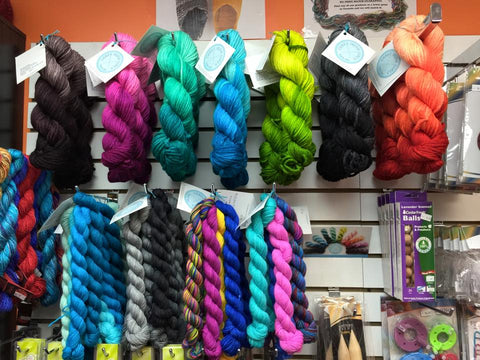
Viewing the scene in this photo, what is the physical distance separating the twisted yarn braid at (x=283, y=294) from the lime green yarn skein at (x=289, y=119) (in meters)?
0.19

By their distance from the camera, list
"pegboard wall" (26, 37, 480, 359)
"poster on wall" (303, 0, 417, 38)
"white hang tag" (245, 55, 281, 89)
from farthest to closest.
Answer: "poster on wall" (303, 0, 417, 38)
"pegboard wall" (26, 37, 480, 359)
"white hang tag" (245, 55, 281, 89)

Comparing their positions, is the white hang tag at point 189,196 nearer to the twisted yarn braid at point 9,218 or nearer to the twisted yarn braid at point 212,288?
the twisted yarn braid at point 212,288

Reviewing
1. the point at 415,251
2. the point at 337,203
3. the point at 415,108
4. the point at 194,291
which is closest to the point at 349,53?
the point at 415,108

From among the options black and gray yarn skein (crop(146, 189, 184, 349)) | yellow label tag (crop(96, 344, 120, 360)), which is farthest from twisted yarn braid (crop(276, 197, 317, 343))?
yellow label tag (crop(96, 344, 120, 360))

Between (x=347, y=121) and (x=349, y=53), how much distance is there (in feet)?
0.73

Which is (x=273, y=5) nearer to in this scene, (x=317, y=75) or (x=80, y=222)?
(x=317, y=75)

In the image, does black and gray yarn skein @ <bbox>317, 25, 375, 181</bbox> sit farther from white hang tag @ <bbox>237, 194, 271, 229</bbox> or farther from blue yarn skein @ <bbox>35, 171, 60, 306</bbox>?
blue yarn skein @ <bbox>35, 171, 60, 306</bbox>

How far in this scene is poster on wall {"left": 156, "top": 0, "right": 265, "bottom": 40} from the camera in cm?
215

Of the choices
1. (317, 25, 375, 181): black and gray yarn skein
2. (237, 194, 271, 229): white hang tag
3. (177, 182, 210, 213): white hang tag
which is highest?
(317, 25, 375, 181): black and gray yarn skein

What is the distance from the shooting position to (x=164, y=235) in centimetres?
152

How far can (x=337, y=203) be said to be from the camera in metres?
1.73

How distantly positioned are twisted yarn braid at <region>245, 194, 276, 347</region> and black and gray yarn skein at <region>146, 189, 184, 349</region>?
0.82 ft

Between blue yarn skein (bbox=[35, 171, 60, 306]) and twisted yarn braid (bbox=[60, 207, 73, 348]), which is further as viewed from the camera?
blue yarn skein (bbox=[35, 171, 60, 306])

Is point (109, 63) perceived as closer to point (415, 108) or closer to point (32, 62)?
point (32, 62)
